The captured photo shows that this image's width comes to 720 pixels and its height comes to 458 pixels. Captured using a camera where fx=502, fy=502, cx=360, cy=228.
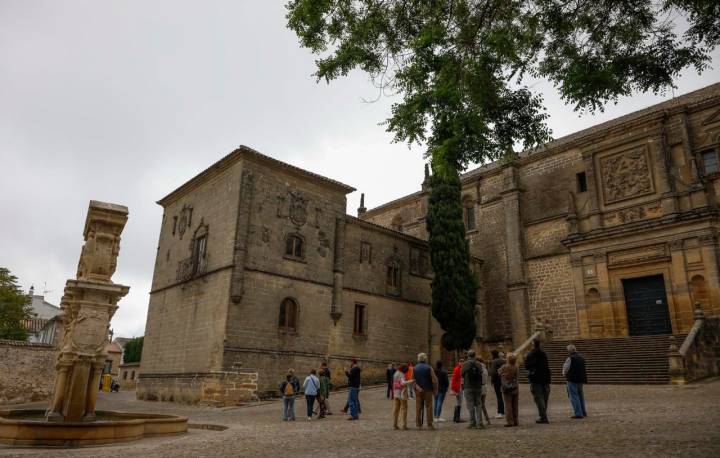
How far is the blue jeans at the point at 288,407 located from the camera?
1327 centimetres

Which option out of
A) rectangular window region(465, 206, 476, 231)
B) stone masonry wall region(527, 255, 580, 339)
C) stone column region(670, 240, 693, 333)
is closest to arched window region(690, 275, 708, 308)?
stone column region(670, 240, 693, 333)

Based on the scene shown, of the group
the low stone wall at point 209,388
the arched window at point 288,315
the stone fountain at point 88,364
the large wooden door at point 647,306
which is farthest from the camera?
the large wooden door at point 647,306

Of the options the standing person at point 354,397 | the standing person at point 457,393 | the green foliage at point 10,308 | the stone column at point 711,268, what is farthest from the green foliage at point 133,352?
the stone column at point 711,268

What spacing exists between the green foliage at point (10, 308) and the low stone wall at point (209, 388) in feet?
62.6

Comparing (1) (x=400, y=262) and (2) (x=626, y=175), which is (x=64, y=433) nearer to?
(1) (x=400, y=262)

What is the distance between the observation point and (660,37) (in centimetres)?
828

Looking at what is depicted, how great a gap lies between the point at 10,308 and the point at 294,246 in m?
24.9

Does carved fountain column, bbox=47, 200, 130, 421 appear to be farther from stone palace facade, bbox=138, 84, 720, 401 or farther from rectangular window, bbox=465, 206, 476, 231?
rectangular window, bbox=465, 206, 476, 231

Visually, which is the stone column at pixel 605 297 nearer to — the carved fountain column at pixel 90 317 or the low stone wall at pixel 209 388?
the low stone wall at pixel 209 388

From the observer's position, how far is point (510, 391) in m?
9.62

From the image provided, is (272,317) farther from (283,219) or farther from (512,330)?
(512,330)

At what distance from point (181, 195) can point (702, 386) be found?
2357 centimetres

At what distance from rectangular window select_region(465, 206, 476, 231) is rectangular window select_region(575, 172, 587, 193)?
699cm

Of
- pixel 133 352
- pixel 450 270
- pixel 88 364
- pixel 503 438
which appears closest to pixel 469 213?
pixel 450 270
